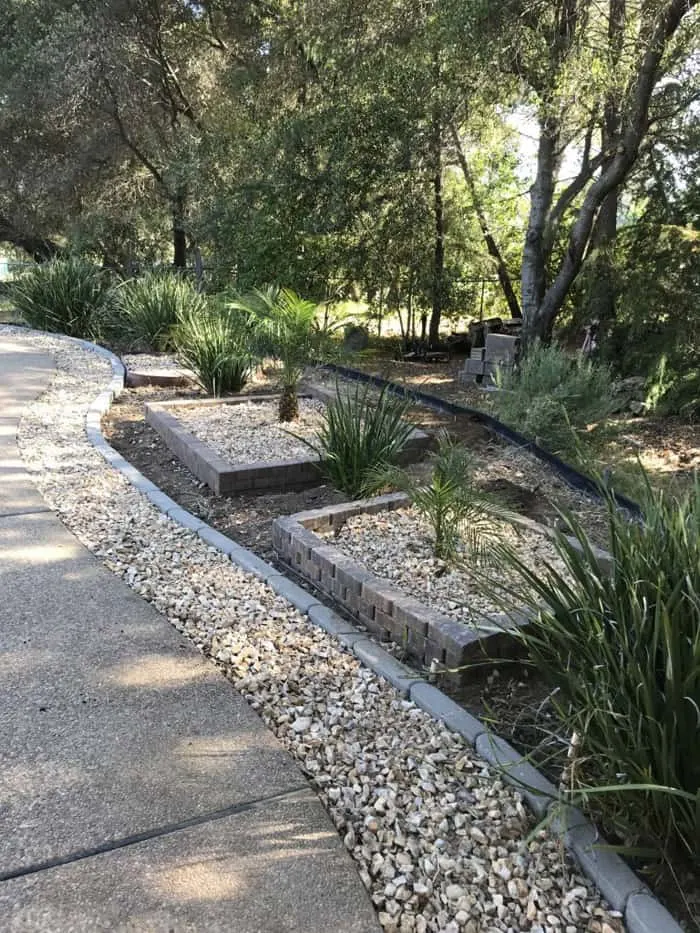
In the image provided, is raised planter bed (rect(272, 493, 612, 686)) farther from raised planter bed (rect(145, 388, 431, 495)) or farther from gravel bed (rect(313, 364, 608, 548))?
raised planter bed (rect(145, 388, 431, 495))

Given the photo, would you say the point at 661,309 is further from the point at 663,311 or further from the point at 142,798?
the point at 142,798

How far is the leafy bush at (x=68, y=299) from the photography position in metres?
9.38

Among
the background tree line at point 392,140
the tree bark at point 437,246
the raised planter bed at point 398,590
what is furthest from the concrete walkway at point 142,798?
the tree bark at point 437,246

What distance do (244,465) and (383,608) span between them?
181cm

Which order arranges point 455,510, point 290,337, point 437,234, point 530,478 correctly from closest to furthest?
point 455,510
point 530,478
point 290,337
point 437,234

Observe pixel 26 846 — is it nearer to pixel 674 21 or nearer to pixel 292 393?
pixel 292 393

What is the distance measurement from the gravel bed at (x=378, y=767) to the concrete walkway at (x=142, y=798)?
0.08 metres

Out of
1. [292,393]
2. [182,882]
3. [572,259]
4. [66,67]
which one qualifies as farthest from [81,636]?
[66,67]

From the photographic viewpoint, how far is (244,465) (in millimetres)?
4328

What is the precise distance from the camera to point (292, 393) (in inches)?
215

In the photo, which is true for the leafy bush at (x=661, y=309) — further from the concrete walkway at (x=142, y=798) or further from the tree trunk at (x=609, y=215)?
the concrete walkway at (x=142, y=798)

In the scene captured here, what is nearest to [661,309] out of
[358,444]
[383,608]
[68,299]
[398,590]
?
[358,444]

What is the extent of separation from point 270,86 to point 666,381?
7174 mm

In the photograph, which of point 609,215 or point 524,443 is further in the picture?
point 609,215
